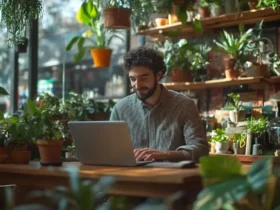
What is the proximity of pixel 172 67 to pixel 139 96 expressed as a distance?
67.8 inches

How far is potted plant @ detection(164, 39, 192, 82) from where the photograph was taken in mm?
5395

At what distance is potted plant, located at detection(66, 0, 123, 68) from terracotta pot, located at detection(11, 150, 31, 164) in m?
2.44

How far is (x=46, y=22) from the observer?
6.65m

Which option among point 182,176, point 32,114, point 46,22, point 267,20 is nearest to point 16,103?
point 46,22

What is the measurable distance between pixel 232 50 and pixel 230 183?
3395mm

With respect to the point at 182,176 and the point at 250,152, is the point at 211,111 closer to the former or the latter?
the point at 250,152

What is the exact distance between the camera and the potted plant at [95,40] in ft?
18.4

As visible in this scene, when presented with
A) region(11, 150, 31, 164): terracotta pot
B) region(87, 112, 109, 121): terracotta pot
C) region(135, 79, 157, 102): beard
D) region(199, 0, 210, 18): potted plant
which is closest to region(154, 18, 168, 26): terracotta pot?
region(199, 0, 210, 18): potted plant

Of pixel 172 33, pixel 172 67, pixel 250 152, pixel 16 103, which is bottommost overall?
pixel 250 152

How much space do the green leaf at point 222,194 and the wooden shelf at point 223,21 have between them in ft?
10.9

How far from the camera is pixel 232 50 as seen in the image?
5.14 m

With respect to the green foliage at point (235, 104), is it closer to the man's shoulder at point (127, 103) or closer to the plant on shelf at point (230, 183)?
the man's shoulder at point (127, 103)

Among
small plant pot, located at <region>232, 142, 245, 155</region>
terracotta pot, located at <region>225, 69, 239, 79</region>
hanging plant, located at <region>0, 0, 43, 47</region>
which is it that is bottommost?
small plant pot, located at <region>232, 142, 245, 155</region>

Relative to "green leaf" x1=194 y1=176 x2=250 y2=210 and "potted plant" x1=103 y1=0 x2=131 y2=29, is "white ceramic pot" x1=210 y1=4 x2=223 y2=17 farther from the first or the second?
"green leaf" x1=194 y1=176 x2=250 y2=210
